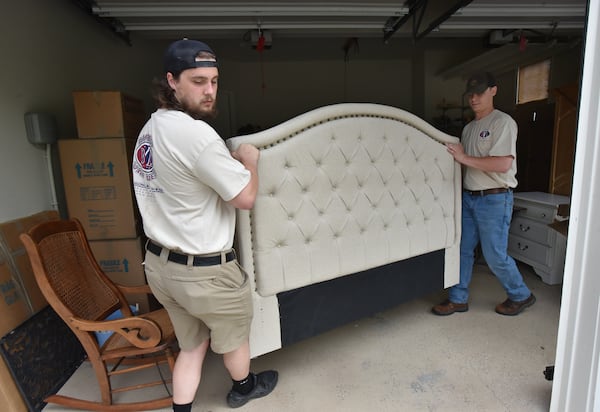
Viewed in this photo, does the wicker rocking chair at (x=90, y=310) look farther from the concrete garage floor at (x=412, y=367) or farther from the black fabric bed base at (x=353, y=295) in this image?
the black fabric bed base at (x=353, y=295)

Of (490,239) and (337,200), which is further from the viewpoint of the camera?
(490,239)

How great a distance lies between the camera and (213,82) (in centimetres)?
117

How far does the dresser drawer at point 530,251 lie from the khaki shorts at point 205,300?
2438mm

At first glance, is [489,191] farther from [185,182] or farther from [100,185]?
[100,185]

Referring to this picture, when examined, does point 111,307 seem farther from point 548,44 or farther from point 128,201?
point 548,44

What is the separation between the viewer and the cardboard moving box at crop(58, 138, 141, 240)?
6.51 feet

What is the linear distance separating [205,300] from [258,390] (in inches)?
26.5

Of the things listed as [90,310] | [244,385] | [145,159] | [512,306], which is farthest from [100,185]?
[512,306]

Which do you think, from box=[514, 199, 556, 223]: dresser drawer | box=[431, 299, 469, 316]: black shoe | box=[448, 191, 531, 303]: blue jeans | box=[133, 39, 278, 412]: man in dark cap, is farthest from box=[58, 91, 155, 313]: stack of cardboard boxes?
box=[514, 199, 556, 223]: dresser drawer

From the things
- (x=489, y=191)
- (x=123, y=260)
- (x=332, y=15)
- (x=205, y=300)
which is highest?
(x=332, y=15)

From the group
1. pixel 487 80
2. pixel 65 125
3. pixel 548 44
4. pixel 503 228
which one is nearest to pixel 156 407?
pixel 65 125

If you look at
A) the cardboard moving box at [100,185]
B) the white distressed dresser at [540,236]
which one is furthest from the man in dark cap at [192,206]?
the white distressed dresser at [540,236]

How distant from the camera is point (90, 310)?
158 centimetres

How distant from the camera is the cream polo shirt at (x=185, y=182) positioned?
1.06m
